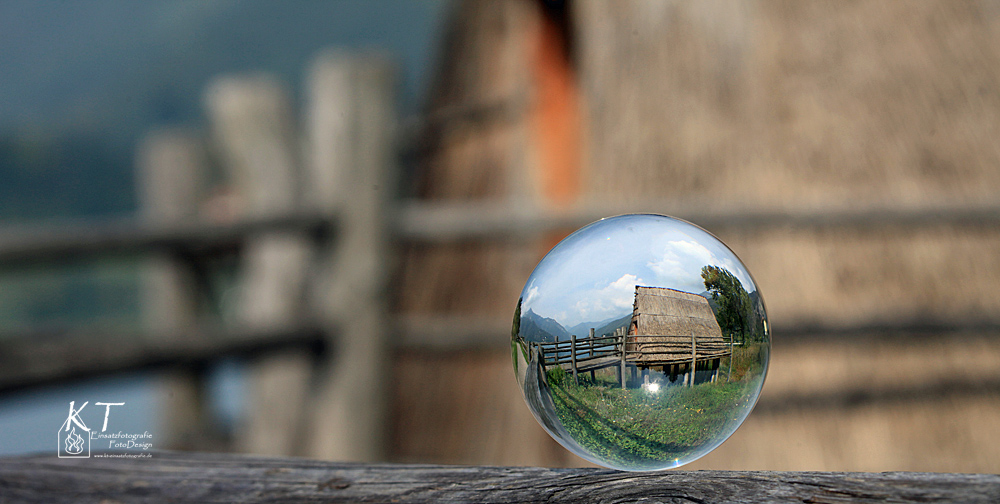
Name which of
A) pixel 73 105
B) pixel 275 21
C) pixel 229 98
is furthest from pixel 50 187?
pixel 229 98

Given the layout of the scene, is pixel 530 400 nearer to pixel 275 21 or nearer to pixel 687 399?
pixel 687 399

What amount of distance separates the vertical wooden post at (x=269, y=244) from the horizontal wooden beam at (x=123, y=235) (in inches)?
6.0

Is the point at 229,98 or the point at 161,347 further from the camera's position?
the point at 229,98

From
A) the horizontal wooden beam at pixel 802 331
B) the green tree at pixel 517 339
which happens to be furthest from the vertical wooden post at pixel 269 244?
the green tree at pixel 517 339

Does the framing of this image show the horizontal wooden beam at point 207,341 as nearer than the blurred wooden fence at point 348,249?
Yes

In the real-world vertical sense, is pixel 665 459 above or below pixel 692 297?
below

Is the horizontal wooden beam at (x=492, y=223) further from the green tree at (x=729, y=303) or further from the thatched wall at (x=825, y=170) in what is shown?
the green tree at (x=729, y=303)

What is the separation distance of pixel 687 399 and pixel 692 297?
122mm

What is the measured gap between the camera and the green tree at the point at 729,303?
2.83 feet

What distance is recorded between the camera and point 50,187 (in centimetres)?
6762

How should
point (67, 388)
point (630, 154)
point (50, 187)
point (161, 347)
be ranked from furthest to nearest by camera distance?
point (50, 187), point (630, 154), point (161, 347), point (67, 388)

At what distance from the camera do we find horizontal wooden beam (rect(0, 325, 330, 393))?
205 centimetres

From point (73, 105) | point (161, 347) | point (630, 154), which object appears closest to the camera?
point (161, 347)

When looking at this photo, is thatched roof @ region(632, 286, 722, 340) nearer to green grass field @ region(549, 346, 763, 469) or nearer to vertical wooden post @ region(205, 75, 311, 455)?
green grass field @ region(549, 346, 763, 469)
